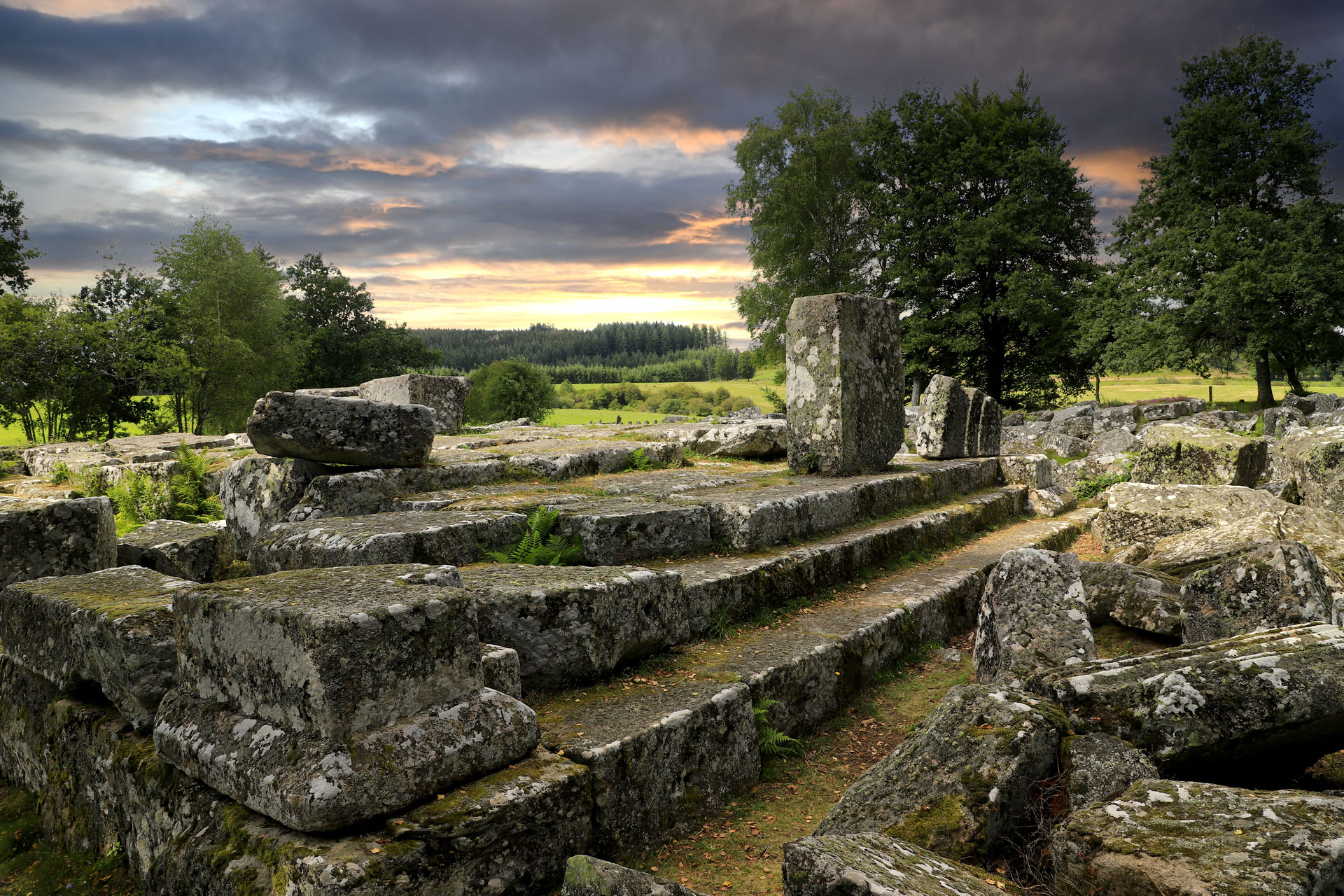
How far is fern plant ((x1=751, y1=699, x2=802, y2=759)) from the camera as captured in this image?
388 centimetres

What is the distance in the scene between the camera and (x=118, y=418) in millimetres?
29156

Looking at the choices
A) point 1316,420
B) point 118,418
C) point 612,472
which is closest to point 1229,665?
point 612,472

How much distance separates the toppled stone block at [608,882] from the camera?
218 cm

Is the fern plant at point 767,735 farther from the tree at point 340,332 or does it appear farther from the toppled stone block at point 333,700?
the tree at point 340,332

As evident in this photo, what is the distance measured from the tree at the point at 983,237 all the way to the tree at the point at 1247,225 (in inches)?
137

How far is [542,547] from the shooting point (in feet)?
16.0

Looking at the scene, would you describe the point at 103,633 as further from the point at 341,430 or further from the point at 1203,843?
the point at 1203,843

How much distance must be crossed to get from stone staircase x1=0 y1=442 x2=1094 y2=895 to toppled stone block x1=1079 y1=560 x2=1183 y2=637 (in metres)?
1.19

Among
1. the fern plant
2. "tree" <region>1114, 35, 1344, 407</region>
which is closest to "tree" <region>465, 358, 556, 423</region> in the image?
"tree" <region>1114, 35, 1344, 407</region>

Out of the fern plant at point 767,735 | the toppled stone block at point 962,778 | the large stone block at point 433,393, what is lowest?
the fern plant at point 767,735

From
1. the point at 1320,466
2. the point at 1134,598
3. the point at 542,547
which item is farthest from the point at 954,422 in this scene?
the point at 542,547

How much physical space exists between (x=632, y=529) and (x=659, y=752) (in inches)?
85.6

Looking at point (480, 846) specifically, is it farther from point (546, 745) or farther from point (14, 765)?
point (14, 765)

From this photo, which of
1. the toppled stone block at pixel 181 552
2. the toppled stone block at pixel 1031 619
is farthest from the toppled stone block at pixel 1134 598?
the toppled stone block at pixel 181 552
